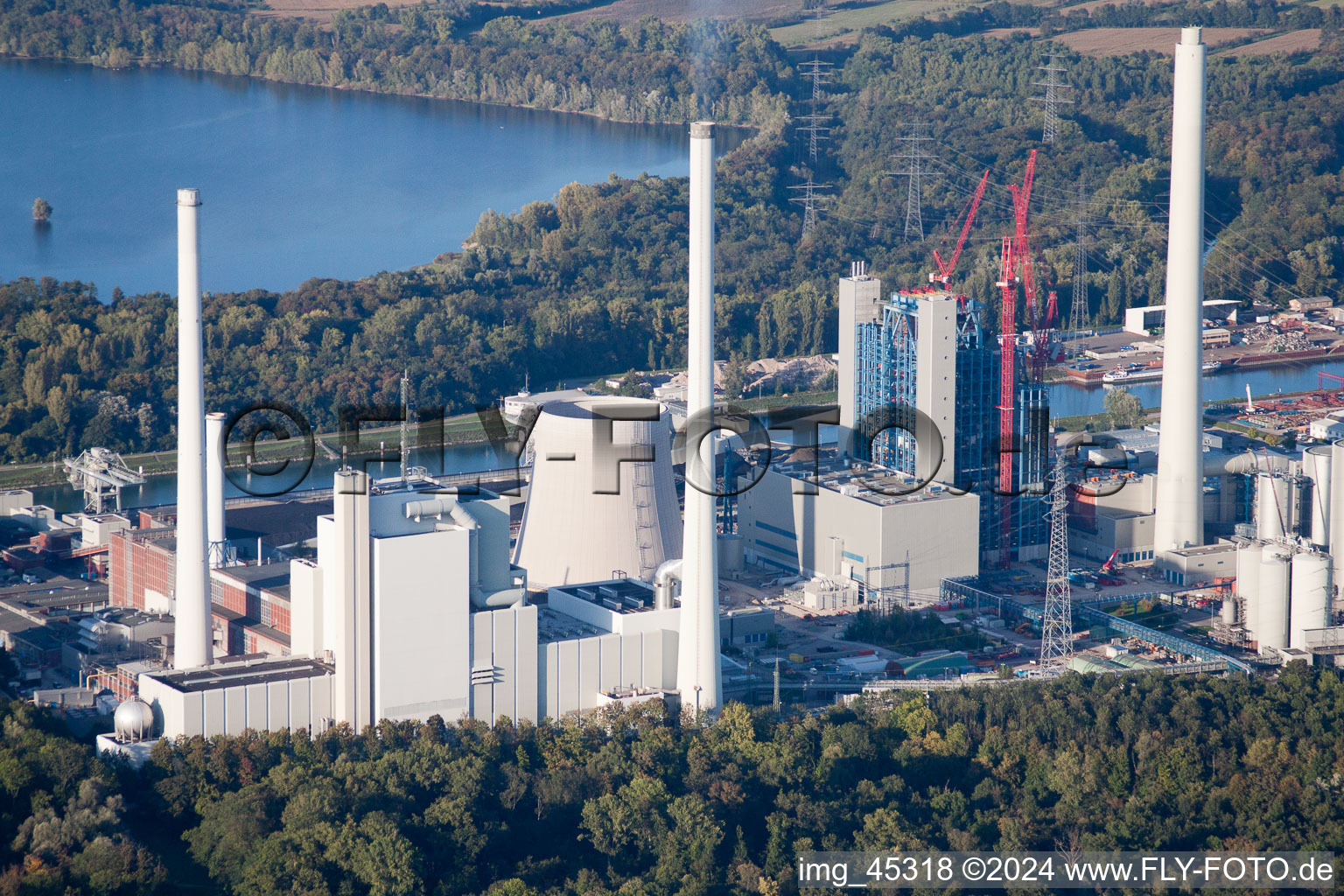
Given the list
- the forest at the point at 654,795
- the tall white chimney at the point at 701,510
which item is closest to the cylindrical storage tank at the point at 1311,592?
the forest at the point at 654,795

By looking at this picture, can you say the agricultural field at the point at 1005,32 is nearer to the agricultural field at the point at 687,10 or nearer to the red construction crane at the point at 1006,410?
the agricultural field at the point at 687,10

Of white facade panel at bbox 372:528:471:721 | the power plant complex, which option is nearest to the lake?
the power plant complex

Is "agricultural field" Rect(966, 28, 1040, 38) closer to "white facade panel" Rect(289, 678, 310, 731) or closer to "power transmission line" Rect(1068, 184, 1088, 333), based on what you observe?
"power transmission line" Rect(1068, 184, 1088, 333)

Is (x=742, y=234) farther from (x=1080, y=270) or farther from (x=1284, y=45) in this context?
(x=1284, y=45)

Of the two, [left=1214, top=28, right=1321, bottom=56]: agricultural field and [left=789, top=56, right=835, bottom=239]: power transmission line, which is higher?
[left=1214, top=28, right=1321, bottom=56]: agricultural field

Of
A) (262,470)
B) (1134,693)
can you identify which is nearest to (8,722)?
(1134,693)

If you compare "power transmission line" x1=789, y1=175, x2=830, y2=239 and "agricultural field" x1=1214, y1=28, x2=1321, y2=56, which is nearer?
"power transmission line" x1=789, y1=175, x2=830, y2=239
